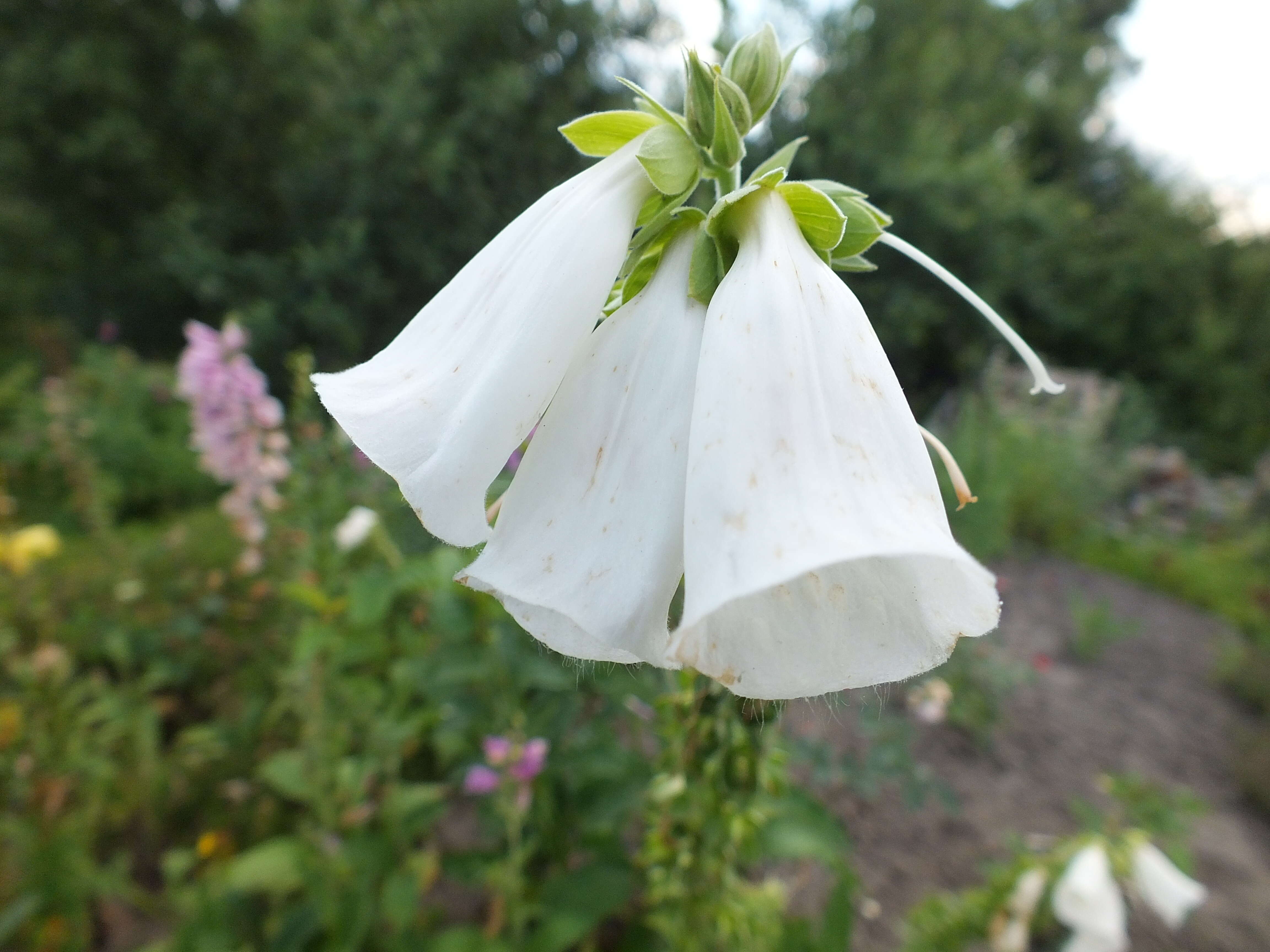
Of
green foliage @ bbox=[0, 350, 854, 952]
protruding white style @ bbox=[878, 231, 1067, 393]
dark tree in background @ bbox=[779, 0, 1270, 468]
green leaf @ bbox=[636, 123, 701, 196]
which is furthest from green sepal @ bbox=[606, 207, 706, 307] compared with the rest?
dark tree in background @ bbox=[779, 0, 1270, 468]

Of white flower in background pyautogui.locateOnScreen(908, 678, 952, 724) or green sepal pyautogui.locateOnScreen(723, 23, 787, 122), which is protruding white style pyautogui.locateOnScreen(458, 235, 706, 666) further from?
white flower in background pyautogui.locateOnScreen(908, 678, 952, 724)

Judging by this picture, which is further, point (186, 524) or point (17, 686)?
point (186, 524)

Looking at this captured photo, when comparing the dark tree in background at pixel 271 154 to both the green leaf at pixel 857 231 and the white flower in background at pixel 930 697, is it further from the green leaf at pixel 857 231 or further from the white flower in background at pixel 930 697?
the green leaf at pixel 857 231

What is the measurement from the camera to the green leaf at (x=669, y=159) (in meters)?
0.38

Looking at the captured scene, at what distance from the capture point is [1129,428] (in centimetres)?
539

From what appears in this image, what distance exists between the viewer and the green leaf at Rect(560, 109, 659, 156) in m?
0.43

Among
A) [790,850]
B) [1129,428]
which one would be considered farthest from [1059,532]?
[790,850]

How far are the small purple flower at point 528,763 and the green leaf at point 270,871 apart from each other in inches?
16.0

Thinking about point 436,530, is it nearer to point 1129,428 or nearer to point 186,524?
point 186,524

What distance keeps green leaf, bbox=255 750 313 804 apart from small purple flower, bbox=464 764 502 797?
1.03ft

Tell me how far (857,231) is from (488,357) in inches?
9.4

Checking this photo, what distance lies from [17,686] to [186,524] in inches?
61.8

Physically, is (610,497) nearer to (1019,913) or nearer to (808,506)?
(808,506)

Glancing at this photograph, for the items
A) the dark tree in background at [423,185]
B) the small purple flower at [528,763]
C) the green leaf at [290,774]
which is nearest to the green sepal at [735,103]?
the small purple flower at [528,763]
